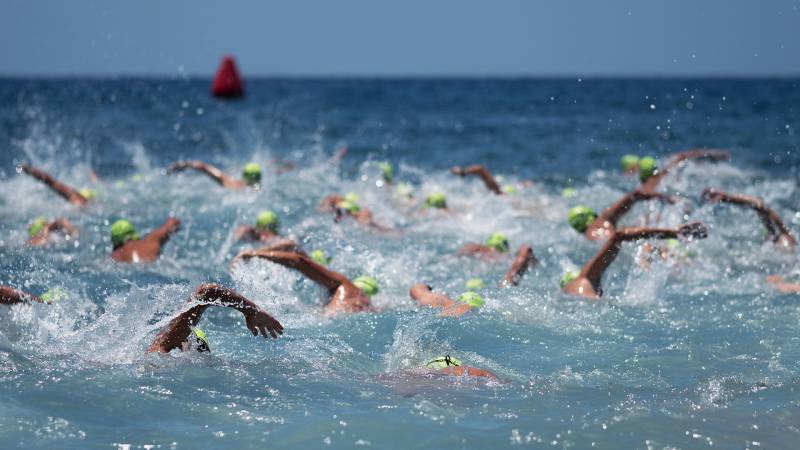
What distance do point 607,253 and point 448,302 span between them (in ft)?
5.27

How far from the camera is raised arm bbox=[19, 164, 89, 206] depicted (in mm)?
12117

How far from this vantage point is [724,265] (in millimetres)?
10859

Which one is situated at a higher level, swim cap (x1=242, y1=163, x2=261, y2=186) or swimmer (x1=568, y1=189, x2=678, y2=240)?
swim cap (x1=242, y1=163, x2=261, y2=186)

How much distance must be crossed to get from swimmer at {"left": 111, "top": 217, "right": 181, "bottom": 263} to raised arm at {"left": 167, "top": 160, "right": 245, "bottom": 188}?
2154mm

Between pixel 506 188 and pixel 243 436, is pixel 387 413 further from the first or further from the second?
pixel 506 188

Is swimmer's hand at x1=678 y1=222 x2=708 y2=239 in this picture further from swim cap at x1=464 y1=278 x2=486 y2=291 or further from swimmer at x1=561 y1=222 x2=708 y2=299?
swim cap at x1=464 y1=278 x2=486 y2=291

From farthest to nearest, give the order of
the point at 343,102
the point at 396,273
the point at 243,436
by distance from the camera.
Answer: the point at 343,102, the point at 396,273, the point at 243,436

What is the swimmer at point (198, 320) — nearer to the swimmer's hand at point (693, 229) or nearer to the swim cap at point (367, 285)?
the swim cap at point (367, 285)

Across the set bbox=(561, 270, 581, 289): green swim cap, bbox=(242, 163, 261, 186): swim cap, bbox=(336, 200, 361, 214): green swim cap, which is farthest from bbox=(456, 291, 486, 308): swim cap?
bbox=(242, 163, 261, 186): swim cap

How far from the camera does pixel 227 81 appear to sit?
46.6 m

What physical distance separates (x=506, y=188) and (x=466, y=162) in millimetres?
8824

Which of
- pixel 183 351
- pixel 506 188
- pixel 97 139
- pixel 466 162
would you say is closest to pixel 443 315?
pixel 183 351

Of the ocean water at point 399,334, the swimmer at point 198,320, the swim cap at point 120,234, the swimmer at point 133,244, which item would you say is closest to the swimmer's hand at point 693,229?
the ocean water at point 399,334

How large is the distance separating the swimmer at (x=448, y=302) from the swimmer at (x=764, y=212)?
9.76 feet
